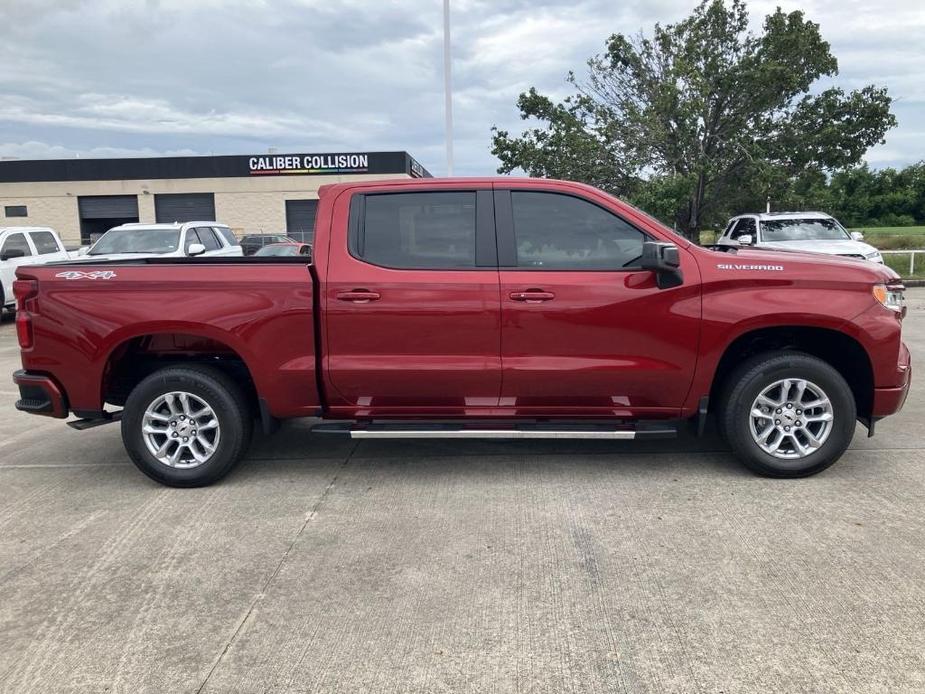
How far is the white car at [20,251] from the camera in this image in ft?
48.9

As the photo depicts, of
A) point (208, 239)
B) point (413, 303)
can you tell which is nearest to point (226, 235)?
point (208, 239)

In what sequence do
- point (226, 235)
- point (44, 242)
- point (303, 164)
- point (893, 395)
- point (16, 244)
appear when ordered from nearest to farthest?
1. point (893, 395)
2. point (16, 244)
3. point (44, 242)
4. point (226, 235)
5. point (303, 164)

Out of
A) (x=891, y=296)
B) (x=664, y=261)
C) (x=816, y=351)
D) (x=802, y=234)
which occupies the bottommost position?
(x=816, y=351)

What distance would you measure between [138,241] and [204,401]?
10.3 meters

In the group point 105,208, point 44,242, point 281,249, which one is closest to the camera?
point 44,242

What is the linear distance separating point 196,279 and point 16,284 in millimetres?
1184

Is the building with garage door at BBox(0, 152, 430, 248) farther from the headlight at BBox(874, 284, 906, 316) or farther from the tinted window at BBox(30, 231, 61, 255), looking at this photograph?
the headlight at BBox(874, 284, 906, 316)

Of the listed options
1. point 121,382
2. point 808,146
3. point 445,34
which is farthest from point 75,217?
point 121,382

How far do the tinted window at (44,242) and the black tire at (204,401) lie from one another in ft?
43.1

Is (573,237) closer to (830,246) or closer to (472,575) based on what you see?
(472,575)

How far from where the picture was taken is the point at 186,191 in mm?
43688

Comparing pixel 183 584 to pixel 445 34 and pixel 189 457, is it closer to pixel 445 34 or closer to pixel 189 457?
pixel 189 457

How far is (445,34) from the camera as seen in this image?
54.2ft

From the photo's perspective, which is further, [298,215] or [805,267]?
[298,215]
